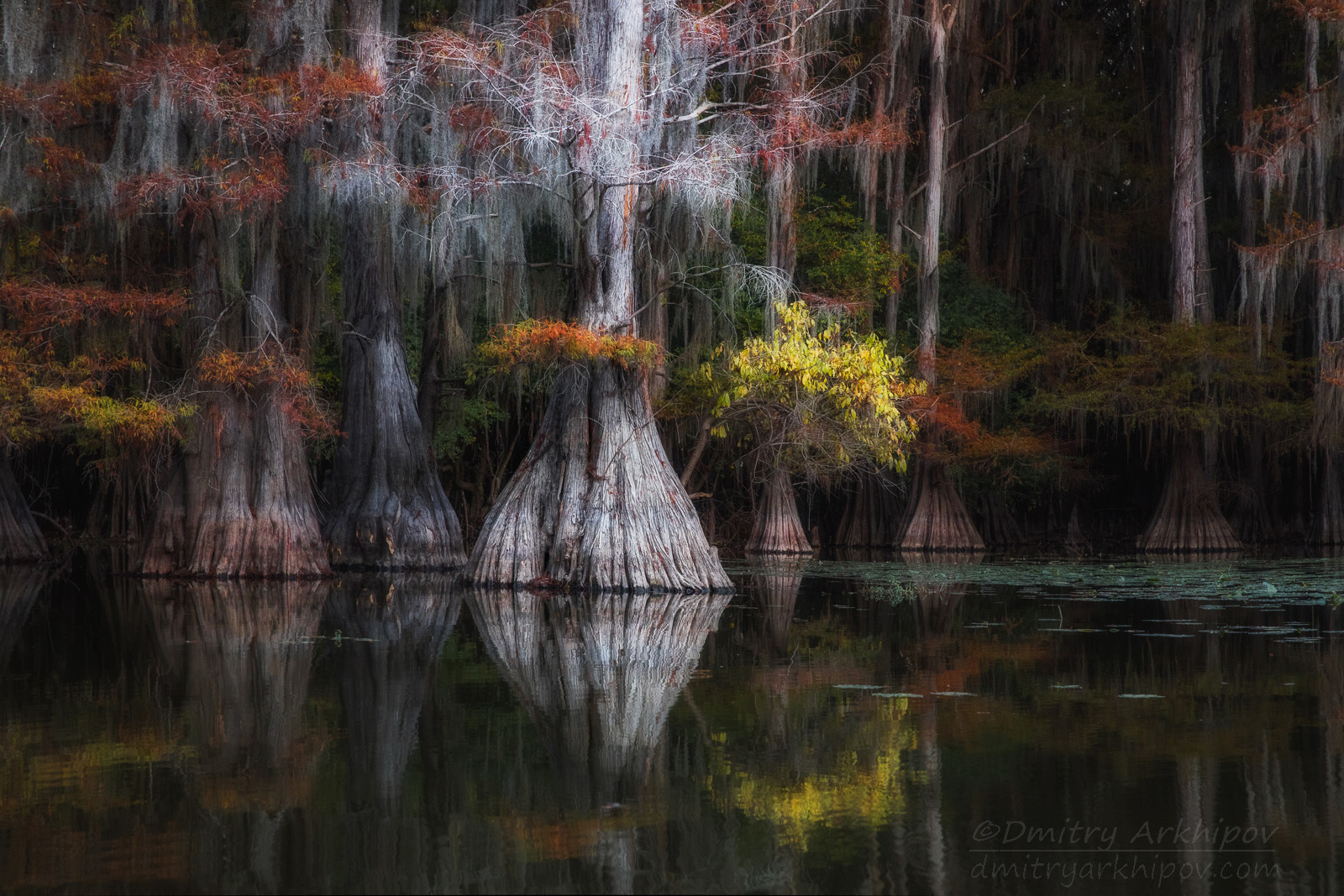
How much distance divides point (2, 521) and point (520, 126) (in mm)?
10006

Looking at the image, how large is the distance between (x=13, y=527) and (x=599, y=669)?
14.1 metres

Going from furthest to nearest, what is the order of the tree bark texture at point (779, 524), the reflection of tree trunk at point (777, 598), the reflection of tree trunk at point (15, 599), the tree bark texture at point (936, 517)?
the tree bark texture at point (936, 517) → the tree bark texture at point (779, 524) → the reflection of tree trunk at point (15, 599) → the reflection of tree trunk at point (777, 598)

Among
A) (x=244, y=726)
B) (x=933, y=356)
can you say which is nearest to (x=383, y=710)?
(x=244, y=726)

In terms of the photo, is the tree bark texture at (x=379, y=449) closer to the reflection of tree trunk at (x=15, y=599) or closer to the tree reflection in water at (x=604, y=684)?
the reflection of tree trunk at (x=15, y=599)

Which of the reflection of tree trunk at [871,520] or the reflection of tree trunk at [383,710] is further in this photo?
the reflection of tree trunk at [871,520]

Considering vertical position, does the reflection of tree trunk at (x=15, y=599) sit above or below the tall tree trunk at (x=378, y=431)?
below

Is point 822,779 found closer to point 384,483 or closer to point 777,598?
point 777,598

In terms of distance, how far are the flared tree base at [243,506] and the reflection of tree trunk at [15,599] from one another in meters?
1.45

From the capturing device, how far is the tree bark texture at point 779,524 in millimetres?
21703

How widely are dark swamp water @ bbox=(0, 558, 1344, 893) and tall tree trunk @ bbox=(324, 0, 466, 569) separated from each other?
7160 mm

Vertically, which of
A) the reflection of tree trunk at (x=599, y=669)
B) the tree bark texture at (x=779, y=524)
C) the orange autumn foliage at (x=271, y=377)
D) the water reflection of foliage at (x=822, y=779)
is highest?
the orange autumn foliage at (x=271, y=377)

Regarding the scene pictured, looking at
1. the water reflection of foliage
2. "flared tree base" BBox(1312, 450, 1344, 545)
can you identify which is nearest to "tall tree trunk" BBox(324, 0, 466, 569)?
the water reflection of foliage

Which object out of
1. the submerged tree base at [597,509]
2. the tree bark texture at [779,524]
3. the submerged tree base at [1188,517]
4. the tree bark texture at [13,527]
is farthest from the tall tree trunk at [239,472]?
the submerged tree base at [1188,517]

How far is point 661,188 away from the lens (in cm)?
1296
